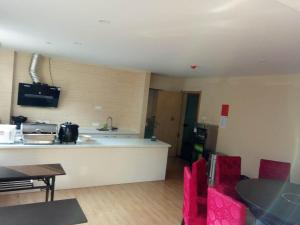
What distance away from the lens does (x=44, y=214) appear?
2059 mm

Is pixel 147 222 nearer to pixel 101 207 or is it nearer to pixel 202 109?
pixel 101 207

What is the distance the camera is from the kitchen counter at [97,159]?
3.74m

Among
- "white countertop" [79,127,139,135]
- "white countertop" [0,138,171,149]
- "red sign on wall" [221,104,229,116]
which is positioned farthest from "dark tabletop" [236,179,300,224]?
"white countertop" [79,127,139,135]

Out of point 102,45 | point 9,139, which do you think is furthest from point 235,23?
point 9,139

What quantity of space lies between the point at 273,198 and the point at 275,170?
127cm

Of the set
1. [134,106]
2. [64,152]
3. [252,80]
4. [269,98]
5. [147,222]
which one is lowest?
[147,222]

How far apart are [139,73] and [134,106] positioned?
873mm

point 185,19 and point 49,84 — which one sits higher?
point 185,19

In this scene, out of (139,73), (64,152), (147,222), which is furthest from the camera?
(139,73)

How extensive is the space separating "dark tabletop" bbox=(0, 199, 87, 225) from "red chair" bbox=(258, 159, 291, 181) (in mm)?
2792

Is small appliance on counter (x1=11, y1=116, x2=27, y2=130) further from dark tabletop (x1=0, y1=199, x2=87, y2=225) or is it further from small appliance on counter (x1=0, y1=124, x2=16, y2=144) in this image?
dark tabletop (x1=0, y1=199, x2=87, y2=225)

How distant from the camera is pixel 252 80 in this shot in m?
4.98

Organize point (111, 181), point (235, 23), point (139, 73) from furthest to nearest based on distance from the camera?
point (139, 73) < point (111, 181) < point (235, 23)

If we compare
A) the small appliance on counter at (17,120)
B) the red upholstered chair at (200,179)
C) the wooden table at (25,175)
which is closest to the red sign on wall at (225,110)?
the red upholstered chair at (200,179)
